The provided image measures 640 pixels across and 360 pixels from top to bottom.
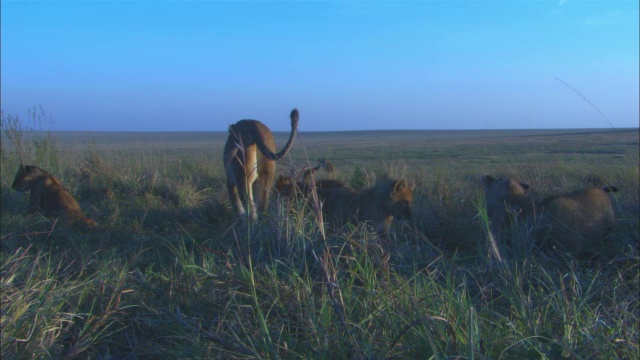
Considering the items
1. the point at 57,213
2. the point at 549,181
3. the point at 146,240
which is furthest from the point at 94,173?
the point at 549,181

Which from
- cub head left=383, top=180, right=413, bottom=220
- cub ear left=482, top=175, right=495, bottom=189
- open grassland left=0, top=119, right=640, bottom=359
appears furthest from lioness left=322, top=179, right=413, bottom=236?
cub ear left=482, top=175, right=495, bottom=189

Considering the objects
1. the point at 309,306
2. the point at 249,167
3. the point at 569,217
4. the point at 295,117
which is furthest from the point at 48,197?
the point at 569,217

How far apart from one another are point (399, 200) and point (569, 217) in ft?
6.04

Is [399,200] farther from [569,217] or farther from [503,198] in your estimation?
[569,217]

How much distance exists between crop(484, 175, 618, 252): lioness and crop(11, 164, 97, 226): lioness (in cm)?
521

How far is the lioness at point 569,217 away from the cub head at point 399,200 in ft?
3.30

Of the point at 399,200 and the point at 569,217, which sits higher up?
the point at 399,200

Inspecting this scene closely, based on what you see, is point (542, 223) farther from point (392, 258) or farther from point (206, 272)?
point (206, 272)

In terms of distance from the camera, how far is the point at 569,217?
19.4ft

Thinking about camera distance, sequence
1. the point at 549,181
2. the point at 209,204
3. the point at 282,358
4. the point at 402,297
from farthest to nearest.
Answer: the point at 549,181, the point at 209,204, the point at 402,297, the point at 282,358

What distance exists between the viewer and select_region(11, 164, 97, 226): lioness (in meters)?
7.16

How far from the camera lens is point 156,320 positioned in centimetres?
349

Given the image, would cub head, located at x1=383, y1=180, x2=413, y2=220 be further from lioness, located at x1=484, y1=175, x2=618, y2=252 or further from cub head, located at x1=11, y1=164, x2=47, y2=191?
cub head, located at x1=11, y1=164, x2=47, y2=191

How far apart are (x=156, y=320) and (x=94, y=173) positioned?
26.3 feet
